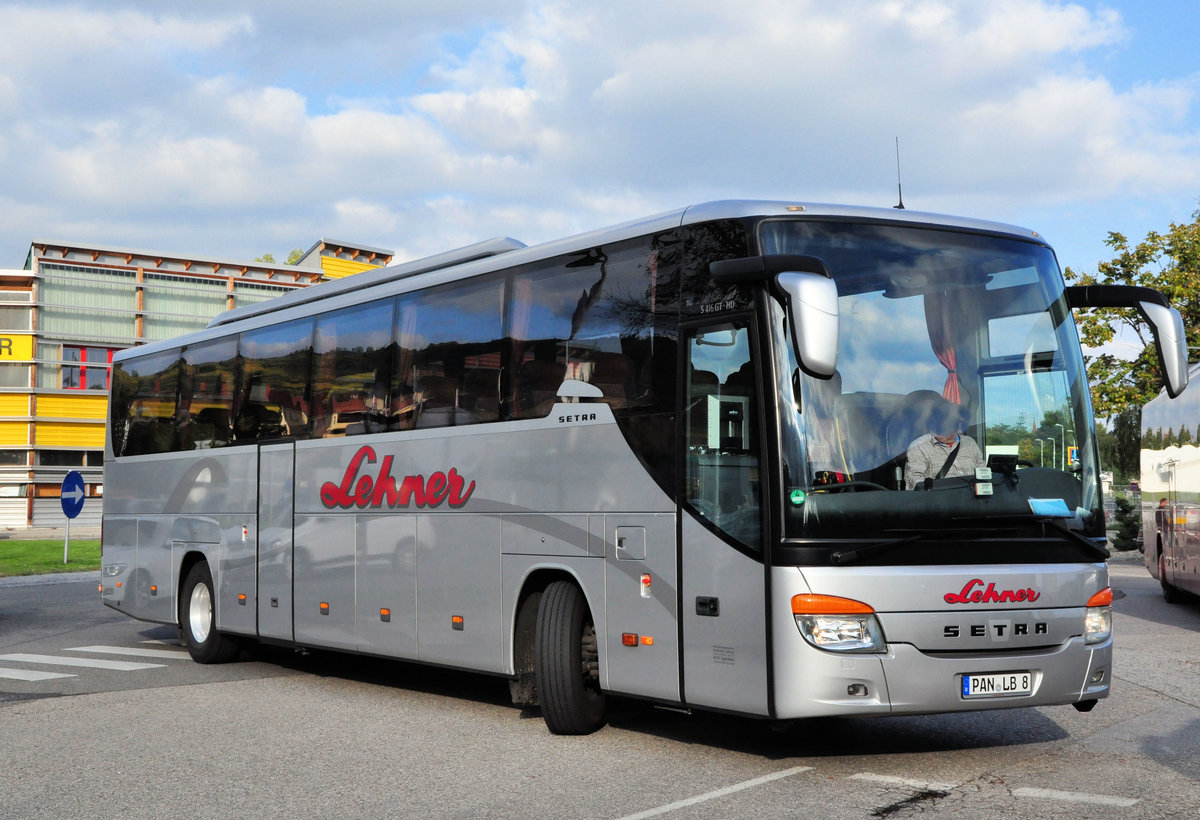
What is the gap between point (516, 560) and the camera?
9883 mm

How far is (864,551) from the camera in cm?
745

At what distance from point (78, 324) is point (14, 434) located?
16.4 ft

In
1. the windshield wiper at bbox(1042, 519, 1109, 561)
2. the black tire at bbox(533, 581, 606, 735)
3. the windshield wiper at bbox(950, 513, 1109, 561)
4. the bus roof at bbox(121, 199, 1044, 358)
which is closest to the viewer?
the windshield wiper at bbox(950, 513, 1109, 561)

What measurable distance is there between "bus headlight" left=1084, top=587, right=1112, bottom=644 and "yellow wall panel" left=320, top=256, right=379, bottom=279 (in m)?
44.1

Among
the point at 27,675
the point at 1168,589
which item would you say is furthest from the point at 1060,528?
the point at 1168,589

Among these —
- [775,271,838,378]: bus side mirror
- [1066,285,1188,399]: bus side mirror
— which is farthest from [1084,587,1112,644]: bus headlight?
[775,271,838,378]: bus side mirror

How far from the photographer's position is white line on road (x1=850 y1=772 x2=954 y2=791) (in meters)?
7.24

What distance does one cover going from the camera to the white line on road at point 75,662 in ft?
46.3

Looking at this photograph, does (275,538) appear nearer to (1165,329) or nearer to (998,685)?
(998,685)

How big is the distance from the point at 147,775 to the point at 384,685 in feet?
14.7

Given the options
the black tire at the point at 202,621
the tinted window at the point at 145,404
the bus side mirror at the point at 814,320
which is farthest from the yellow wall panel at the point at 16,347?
the bus side mirror at the point at 814,320

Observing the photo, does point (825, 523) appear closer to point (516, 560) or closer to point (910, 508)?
point (910, 508)

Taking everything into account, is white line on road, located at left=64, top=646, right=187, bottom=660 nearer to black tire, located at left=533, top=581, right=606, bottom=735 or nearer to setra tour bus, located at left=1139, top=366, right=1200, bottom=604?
black tire, located at left=533, top=581, right=606, bottom=735

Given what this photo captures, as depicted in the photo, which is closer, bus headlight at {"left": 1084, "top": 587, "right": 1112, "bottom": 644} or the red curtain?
the red curtain
